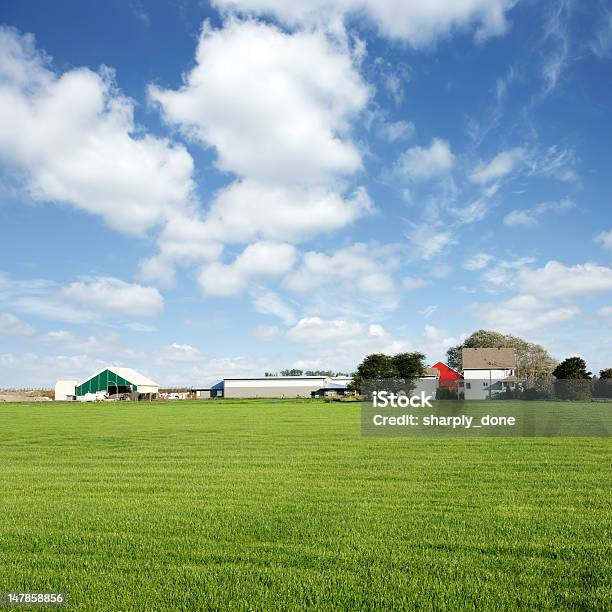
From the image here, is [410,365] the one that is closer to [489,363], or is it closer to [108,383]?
[489,363]

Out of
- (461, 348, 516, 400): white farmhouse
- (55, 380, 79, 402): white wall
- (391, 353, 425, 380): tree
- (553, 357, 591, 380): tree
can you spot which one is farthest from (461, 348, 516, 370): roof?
(55, 380, 79, 402): white wall

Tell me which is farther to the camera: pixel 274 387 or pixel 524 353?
pixel 274 387

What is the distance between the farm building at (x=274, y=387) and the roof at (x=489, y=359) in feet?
83.2

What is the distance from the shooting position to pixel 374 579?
5.46m

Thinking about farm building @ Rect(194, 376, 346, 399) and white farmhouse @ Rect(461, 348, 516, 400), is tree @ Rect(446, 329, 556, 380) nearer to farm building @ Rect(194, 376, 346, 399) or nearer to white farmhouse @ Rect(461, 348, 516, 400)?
white farmhouse @ Rect(461, 348, 516, 400)

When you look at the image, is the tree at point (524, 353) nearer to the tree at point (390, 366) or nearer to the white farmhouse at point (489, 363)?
the white farmhouse at point (489, 363)

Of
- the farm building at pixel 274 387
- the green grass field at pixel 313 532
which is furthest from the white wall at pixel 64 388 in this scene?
the green grass field at pixel 313 532

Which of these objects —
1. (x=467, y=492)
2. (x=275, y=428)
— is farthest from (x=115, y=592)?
(x=275, y=428)

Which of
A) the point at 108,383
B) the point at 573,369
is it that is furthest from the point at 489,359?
the point at 108,383

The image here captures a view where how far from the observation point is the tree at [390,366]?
241 feet

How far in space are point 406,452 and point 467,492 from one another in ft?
19.6

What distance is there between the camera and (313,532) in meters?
7.19

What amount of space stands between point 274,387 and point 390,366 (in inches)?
1730

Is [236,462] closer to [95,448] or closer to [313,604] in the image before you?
[95,448]
